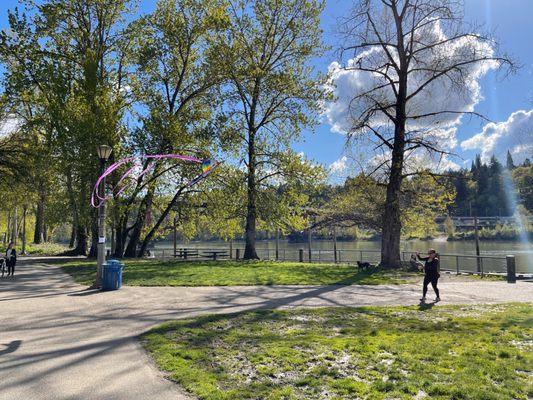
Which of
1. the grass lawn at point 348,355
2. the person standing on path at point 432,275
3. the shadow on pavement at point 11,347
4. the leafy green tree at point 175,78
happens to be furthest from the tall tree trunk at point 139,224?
the shadow on pavement at point 11,347

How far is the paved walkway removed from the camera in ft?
17.8

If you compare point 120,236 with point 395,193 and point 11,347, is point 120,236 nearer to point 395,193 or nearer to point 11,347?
point 395,193

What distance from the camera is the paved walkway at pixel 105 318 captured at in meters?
5.43

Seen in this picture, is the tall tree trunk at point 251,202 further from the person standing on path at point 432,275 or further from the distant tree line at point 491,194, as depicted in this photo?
the distant tree line at point 491,194

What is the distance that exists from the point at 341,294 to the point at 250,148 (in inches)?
634

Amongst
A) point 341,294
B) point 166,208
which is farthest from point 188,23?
point 341,294

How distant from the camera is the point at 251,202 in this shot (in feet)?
89.8

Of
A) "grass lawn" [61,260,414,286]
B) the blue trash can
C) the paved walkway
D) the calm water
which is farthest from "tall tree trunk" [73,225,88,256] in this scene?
the blue trash can

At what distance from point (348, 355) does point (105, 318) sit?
5475 mm

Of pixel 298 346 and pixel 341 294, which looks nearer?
pixel 298 346

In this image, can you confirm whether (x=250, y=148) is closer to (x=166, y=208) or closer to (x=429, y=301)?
(x=166, y=208)

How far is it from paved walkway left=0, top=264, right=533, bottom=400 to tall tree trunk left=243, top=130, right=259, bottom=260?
481 inches

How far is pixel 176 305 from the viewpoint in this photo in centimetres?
1131

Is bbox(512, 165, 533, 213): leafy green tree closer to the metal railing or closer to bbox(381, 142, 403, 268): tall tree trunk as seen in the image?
the metal railing
